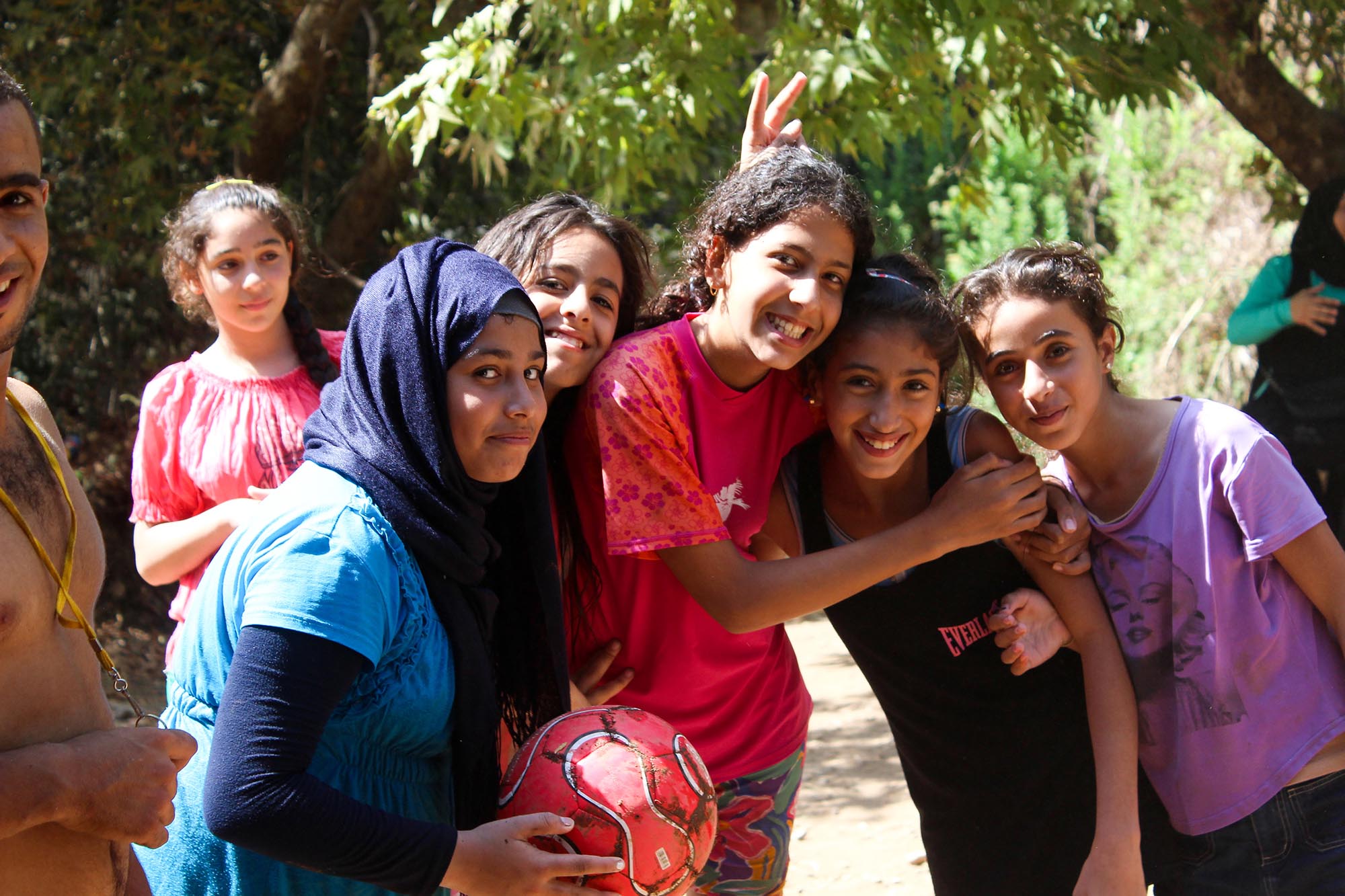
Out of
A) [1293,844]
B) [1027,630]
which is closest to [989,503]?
[1027,630]

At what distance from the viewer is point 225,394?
11.7 ft

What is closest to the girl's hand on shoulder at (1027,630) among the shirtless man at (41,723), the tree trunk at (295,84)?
the shirtless man at (41,723)

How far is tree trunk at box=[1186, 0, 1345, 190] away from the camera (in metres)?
5.84

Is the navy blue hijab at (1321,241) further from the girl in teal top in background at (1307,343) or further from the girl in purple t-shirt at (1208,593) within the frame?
the girl in purple t-shirt at (1208,593)

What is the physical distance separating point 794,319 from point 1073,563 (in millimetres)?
785

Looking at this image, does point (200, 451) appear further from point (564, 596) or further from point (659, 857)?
point (659, 857)

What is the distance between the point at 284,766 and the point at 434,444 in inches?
21.3

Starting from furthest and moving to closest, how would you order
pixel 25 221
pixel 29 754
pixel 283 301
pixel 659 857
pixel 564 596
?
pixel 283 301 < pixel 564 596 < pixel 659 857 < pixel 25 221 < pixel 29 754

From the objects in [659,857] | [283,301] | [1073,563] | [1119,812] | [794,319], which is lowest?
[1119,812]

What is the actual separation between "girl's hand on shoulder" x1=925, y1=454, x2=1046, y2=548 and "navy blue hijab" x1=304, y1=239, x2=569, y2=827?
0.96m

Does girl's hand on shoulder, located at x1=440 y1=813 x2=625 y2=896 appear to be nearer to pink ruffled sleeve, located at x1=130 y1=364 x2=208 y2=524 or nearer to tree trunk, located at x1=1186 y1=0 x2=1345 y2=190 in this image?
pink ruffled sleeve, located at x1=130 y1=364 x2=208 y2=524

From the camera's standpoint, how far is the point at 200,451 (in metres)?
3.47

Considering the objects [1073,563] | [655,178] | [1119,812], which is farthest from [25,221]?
[655,178]

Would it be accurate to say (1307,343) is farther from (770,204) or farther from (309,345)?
(309,345)
